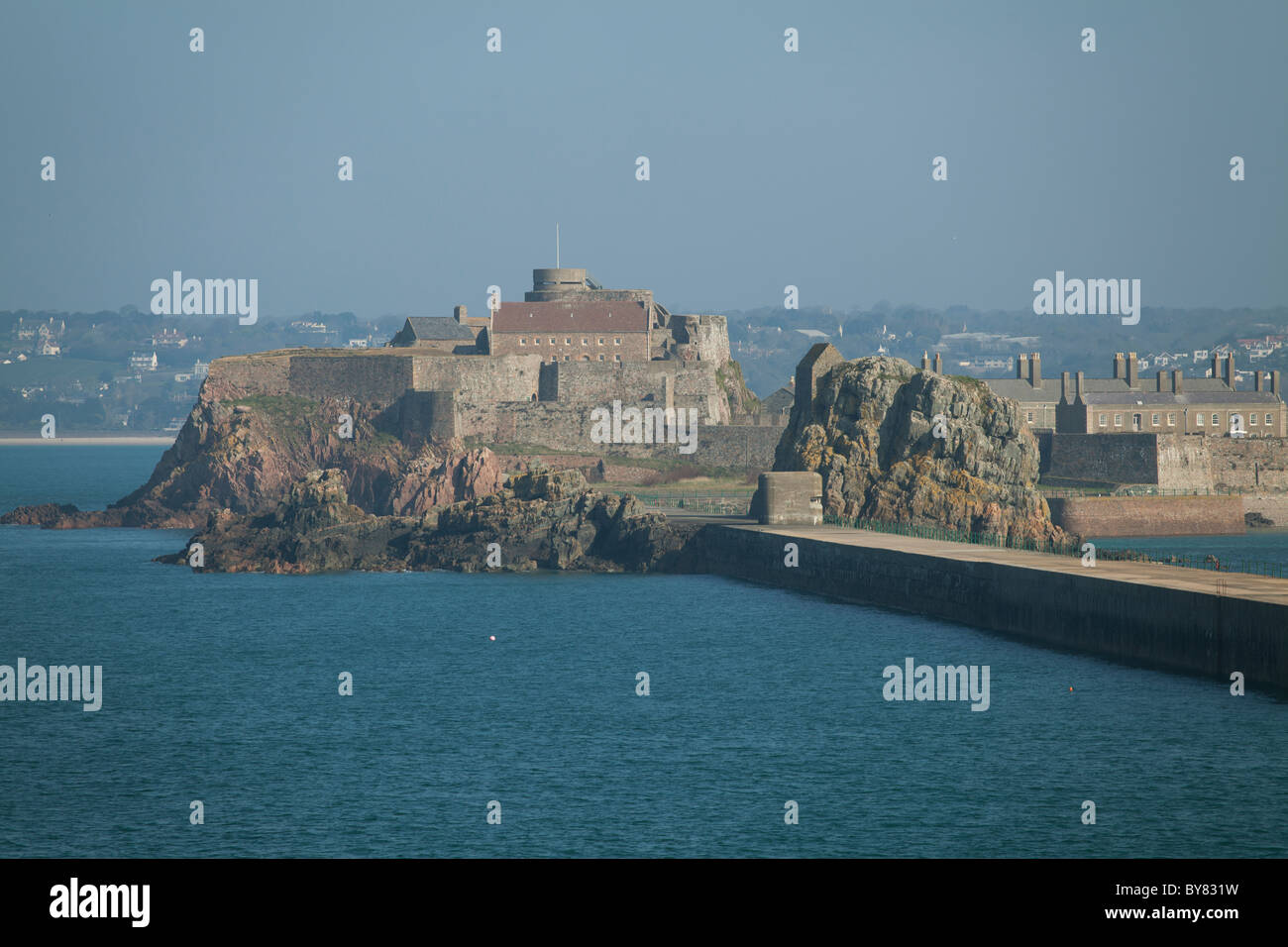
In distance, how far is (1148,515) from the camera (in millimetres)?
88750

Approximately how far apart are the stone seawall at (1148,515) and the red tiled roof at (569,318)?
3448 centimetres

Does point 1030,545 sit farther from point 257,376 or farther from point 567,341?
point 257,376

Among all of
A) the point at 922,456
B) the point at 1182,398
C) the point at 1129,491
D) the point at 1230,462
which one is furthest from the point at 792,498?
the point at 1182,398

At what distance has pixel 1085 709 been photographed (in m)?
40.0

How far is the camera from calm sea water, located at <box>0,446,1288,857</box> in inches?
1207

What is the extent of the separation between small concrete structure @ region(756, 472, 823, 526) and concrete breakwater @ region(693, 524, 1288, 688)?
1.21 m

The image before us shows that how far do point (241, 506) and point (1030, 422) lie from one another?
52.6m

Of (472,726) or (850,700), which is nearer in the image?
(472,726)

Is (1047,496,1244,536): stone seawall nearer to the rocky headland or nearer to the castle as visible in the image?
the rocky headland

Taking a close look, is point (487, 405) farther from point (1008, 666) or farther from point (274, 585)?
point (1008, 666)

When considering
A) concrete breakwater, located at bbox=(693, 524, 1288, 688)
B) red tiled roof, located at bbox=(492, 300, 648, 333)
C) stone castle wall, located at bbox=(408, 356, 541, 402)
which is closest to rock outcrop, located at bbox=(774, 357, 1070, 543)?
concrete breakwater, located at bbox=(693, 524, 1288, 688)

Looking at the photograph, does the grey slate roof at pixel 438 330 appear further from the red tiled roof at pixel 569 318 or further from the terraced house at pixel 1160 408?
the terraced house at pixel 1160 408

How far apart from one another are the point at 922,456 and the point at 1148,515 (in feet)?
65.5
